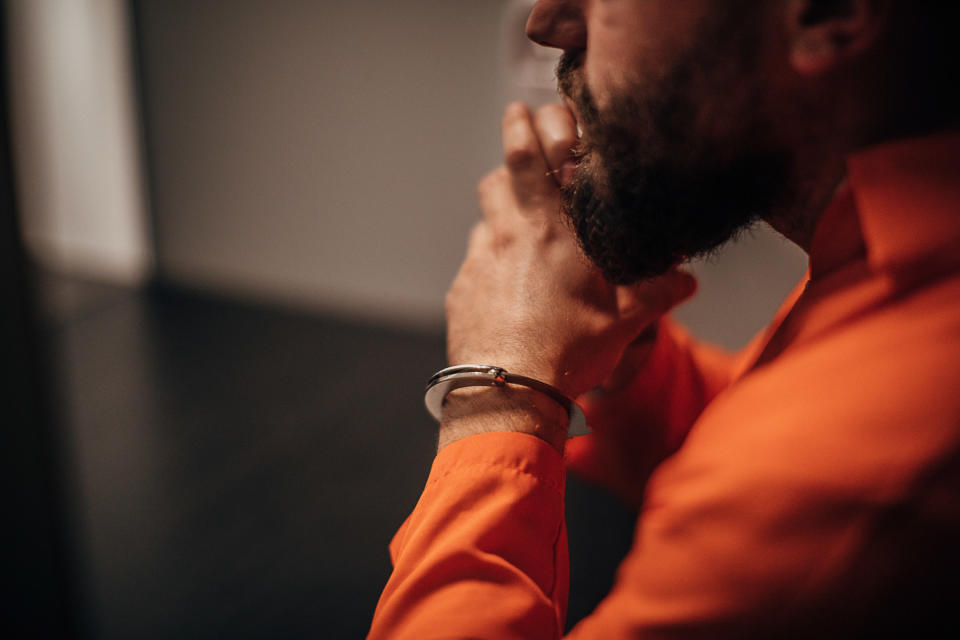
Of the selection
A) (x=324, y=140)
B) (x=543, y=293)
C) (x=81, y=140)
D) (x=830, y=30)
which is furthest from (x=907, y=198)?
(x=81, y=140)

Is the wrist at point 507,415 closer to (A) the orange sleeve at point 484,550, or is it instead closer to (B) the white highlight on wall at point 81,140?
(A) the orange sleeve at point 484,550

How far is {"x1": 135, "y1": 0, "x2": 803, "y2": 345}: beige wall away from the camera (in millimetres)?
2148

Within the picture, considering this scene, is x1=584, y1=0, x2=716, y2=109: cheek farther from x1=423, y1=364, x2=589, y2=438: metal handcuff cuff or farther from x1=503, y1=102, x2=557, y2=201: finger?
x1=423, y1=364, x2=589, y2=438: metal handcuff cuff

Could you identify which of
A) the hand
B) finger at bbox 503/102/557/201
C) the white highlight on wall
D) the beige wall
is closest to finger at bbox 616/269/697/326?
the hand

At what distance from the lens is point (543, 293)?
0.52 meters

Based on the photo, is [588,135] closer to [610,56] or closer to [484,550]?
[610,56]

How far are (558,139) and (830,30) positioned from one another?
0.20 metres

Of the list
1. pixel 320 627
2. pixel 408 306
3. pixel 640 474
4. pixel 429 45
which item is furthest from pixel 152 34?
pixel 640 474

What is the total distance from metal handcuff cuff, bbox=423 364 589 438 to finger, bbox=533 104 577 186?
0.52 feet

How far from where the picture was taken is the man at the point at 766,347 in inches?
13.0

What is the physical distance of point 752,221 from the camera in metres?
0.49

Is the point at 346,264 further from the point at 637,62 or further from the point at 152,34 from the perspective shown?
the point at 637,62

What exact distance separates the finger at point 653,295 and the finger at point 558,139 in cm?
10

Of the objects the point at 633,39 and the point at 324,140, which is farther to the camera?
the point at 324,140
